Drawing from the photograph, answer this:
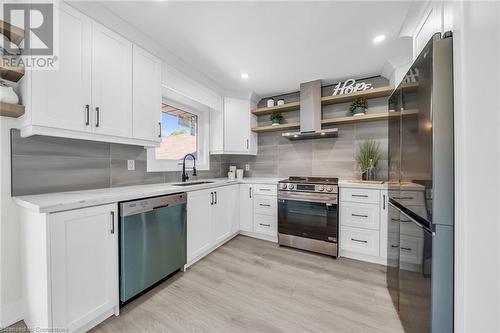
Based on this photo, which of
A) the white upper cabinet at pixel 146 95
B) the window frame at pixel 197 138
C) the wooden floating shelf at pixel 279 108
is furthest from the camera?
the wooden floating shelf at pixel 279 108

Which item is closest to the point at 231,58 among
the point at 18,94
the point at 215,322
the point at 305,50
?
the point at 305,50

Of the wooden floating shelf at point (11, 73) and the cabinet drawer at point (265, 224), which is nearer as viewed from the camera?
the wooden floating shelf at point (11, 73)

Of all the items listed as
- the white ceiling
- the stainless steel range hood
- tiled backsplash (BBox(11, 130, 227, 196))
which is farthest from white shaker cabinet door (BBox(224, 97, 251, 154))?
tiled backsplash (BBox(11, 130, 227, 196))

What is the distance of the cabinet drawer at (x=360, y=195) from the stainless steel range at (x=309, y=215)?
0.13 metres

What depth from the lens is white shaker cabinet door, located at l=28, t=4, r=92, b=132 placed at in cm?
127

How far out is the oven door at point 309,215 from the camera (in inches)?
93.0

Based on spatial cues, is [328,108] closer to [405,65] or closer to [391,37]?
[405,65]

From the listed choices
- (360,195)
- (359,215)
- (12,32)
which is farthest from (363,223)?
(12,32)

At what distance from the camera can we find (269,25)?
1.72 m

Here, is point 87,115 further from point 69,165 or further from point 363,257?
point 363,257

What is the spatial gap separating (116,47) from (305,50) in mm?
1886

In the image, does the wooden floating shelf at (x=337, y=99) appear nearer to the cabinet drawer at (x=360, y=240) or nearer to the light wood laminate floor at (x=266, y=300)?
the cabinet drawer at (x=360, y=240)

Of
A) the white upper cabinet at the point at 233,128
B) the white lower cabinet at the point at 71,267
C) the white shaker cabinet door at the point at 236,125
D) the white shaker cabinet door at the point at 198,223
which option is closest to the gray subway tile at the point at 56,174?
the white lower cabinet at the point at 71,267
